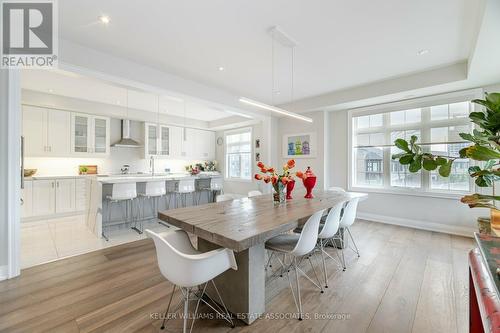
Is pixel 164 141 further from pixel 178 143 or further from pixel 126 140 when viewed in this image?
pixel 126 140

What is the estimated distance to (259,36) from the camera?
2688mm

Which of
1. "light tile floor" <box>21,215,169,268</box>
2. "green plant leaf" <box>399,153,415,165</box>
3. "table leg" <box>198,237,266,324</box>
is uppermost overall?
"green plant leaf" <box>399,153,415,165</box>

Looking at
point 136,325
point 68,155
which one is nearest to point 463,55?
point 136,325

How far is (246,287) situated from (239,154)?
5.71 metres

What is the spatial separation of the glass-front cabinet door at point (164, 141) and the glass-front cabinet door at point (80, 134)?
1774 millimetres

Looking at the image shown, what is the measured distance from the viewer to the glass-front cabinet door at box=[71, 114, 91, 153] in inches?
202

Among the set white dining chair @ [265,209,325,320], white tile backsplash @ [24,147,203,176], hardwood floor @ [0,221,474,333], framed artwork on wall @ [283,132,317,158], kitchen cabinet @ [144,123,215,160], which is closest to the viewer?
hardwood floor @ [0,221,474,333]

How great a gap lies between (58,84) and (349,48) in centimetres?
524

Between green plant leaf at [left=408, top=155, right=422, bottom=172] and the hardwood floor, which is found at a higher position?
green plant leaf at [left=408, top=155, right=422, bottom=172]

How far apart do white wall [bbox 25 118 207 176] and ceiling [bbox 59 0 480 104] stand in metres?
3.37

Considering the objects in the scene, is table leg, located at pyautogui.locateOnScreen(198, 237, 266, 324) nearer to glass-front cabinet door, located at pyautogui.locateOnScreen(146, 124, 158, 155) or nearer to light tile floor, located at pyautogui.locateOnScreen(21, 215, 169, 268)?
light tile floor, located at pyautogui.locateOnScreen(21, 215, 169, 268)

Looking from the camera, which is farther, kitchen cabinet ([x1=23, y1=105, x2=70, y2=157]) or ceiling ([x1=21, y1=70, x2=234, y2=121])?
kitchen cabinet ([x1=23, y1=105, x2=70, y2=157])

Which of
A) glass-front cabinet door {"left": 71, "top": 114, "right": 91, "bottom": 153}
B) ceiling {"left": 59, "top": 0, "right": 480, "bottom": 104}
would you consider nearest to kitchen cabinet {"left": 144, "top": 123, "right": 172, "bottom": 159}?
glass-front cabinet door {"left": 71, "top": 114, "right": 91, "bottom": 153}

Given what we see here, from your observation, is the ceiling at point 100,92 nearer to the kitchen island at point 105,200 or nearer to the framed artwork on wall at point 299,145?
the kitchen island at point 105,200
